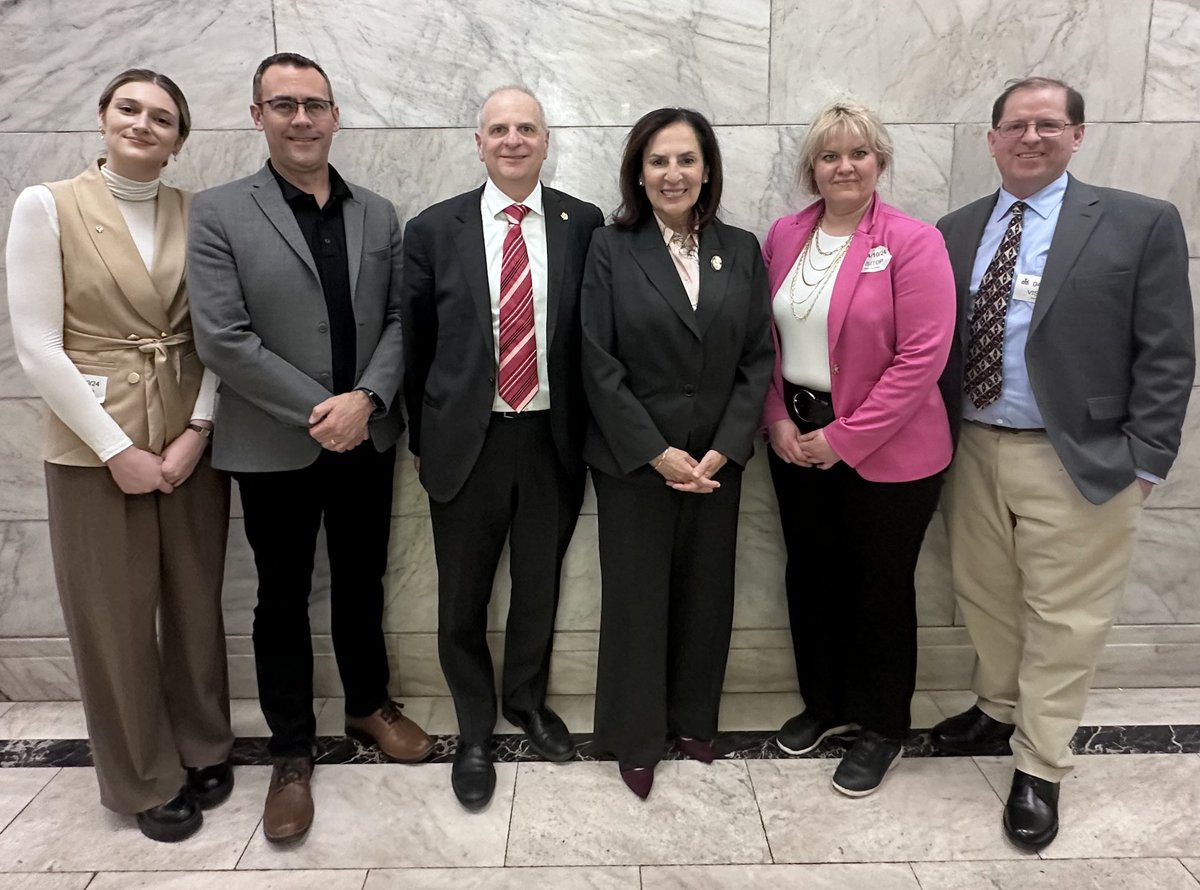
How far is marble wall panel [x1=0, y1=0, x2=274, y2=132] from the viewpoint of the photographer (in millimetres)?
2604

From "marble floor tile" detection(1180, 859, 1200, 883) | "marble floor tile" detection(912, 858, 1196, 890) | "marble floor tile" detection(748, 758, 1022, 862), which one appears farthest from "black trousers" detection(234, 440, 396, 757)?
"marble floor tile" detection(1180, 859, 1200, 883)

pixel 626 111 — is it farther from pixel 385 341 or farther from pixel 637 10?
pixel 385 341

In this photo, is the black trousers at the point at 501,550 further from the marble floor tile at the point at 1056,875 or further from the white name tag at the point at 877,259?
the marble floor tile at the point at 1056,875

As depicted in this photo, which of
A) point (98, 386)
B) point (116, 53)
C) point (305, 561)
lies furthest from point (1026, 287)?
point (116, 53)

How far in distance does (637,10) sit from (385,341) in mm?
1326

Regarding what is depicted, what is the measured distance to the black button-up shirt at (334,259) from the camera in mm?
2277

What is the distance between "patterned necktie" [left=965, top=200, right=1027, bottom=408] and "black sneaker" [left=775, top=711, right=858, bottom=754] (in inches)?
44.4

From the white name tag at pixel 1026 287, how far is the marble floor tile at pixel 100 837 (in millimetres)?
2587

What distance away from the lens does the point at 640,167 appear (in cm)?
230

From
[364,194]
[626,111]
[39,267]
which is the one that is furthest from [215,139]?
[626,111]

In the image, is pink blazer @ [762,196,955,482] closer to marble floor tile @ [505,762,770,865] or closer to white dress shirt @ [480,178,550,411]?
white dress shirt @ [480,178,550,411]

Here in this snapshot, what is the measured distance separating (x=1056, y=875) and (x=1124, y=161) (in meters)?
2.19

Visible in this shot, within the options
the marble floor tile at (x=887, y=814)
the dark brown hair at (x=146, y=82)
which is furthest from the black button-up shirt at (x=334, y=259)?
the marble floor tile at (x=887, y=814)

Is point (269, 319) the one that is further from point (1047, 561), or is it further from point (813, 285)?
point (1047, 561)
